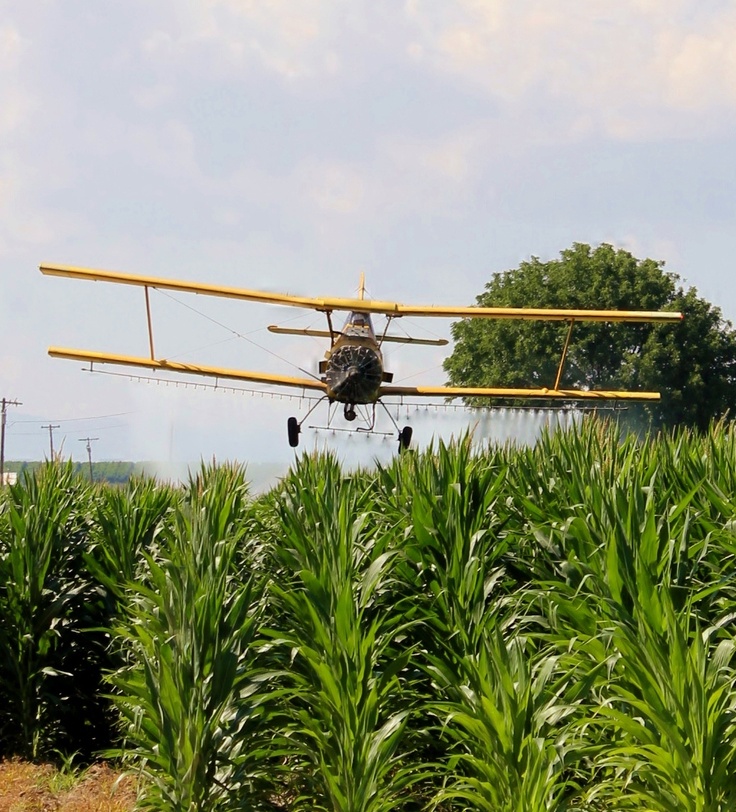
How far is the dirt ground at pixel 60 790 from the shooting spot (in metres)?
7.59

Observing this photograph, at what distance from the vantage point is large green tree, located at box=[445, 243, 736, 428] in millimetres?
49156

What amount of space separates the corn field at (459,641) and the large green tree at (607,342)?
136 feet

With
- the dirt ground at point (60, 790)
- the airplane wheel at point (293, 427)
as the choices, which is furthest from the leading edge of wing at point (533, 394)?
the dirt ground at point (60, 790)

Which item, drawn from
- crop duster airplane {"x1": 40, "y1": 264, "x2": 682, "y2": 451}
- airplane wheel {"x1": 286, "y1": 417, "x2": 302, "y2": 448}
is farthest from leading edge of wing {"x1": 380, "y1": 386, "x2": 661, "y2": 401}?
airplane wheel {"x1": 286, "y1": 417, "x2": 302, "y2": 448}

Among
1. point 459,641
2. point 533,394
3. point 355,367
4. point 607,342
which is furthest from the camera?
point 607,342

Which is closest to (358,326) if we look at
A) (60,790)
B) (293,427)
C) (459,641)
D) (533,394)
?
(293,427)

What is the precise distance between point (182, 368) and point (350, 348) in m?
4.56

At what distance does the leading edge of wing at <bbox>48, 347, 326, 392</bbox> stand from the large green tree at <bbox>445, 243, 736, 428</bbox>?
24667 millimetres

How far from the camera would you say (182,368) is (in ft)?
87.5

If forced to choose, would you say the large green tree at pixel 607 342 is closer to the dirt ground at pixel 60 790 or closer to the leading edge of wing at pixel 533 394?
the leading edge of wing at pixel 533 394

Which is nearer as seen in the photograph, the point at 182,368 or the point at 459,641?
the point at 459,641

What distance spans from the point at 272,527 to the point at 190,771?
2934 mm

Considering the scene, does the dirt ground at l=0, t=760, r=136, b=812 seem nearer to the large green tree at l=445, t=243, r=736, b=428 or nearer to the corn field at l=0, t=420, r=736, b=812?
the corn field at l=0, t=420, r=736, b=812

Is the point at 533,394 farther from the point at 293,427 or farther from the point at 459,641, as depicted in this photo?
the point at 459,641
